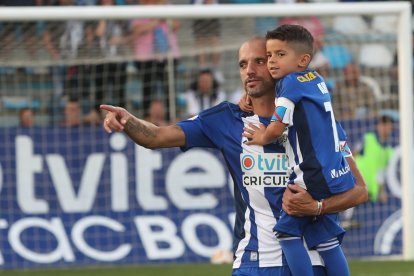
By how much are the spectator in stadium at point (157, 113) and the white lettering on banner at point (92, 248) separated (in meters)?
1.30

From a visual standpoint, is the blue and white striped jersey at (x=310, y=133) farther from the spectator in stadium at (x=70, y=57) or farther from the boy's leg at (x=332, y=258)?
the spectator in stadium at (x=70, y=57)

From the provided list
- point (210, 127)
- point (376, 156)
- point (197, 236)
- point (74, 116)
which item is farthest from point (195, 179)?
point (210, 127)

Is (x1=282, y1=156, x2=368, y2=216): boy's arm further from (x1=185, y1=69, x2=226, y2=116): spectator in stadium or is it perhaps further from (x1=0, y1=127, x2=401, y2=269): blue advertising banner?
(x1=185, y1=69, x2=226, y2=116): spectator in stadium

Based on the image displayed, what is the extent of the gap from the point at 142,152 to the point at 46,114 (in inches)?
49.1

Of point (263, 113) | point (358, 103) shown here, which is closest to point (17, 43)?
point (358, 103)

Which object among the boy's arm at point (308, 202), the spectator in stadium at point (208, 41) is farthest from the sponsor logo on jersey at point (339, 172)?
the spectator in stadium at point (208, 41)

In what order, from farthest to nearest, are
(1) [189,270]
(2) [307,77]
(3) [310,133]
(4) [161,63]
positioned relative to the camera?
(4) [161,63], (1) [189,270], (2) [307,77], (3) [310,133]

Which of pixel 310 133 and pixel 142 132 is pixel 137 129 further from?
pixel 310 133

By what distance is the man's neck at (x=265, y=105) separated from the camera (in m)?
5.71

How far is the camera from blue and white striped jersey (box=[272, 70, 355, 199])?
5.38 metres

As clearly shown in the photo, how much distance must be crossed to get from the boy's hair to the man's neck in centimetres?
33

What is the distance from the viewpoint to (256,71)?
18.4 ft

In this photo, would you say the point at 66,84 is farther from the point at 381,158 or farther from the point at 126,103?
the point at 381,158

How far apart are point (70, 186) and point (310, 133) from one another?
7.74m
